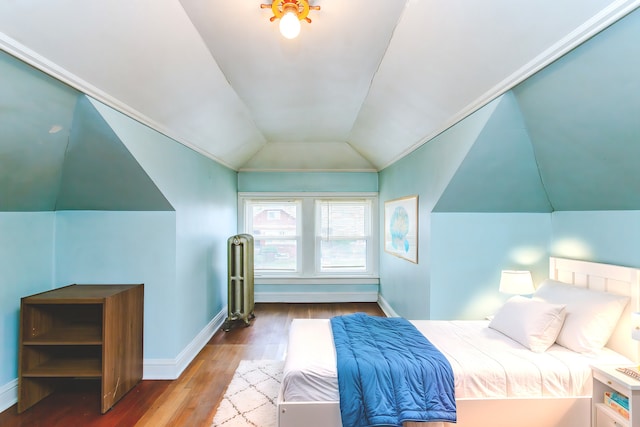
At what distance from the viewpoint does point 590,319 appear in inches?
86.8

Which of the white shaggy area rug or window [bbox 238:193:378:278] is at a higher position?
window [bbox 238:193:378:278]

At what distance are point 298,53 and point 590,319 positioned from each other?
269cm

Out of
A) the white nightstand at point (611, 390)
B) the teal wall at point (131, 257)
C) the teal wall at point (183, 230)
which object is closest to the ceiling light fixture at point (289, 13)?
the teal wall at point (183, 230)

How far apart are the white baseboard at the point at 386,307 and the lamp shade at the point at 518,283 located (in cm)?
173

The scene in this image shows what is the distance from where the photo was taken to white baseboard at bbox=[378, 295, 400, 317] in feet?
15.0

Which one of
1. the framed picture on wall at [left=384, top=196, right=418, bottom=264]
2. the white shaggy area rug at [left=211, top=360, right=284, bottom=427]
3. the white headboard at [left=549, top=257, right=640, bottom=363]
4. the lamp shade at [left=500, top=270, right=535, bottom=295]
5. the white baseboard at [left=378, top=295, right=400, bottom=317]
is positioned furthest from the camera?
the white baseboard at [left=378, top=295, right=400, bottom=317]

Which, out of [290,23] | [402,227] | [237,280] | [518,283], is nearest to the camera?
[290,23]

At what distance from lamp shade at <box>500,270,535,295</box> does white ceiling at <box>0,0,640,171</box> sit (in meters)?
1.44

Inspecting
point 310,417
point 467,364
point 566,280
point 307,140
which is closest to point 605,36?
point 467,364

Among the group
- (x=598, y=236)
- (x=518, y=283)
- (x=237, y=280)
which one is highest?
(x=598, y=236)

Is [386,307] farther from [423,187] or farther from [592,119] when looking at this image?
[592,119]

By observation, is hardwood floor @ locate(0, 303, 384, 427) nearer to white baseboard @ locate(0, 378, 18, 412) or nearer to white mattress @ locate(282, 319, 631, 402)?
white baseboard @ locate(0, 378, 18, 412)

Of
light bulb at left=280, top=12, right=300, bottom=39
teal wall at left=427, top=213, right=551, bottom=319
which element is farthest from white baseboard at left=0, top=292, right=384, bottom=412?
light bulb at left=280, top=12, right=300, bottom=39

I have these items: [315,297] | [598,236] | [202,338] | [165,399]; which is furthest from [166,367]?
[598,236]
